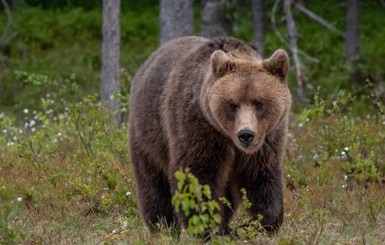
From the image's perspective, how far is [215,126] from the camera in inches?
235

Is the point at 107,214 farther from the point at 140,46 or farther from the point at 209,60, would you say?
the point at 140,46

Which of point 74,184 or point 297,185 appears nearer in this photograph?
point 74,184

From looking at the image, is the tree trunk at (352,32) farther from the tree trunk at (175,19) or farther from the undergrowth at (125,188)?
the undergrowth at (125,188)

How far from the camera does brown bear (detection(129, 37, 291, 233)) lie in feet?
19.2

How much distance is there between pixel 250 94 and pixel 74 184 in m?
2.56

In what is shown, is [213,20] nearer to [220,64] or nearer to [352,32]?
[352,32]

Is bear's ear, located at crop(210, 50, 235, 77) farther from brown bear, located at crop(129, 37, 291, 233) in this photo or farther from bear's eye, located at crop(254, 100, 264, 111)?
bear's eye, located at crop(254, 100, 264, 111)

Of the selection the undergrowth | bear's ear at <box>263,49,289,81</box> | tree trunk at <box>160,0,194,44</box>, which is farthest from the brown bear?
tree trunk at <box>160,0,194,44</box>

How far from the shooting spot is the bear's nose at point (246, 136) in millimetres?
5660

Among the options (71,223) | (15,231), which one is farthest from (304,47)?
(15,231)

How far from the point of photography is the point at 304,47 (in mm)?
24250

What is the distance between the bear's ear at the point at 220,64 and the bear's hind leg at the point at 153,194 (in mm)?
1106

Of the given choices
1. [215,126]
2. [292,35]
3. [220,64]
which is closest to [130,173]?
[215,126]

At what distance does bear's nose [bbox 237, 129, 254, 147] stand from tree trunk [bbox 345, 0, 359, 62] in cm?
1653
